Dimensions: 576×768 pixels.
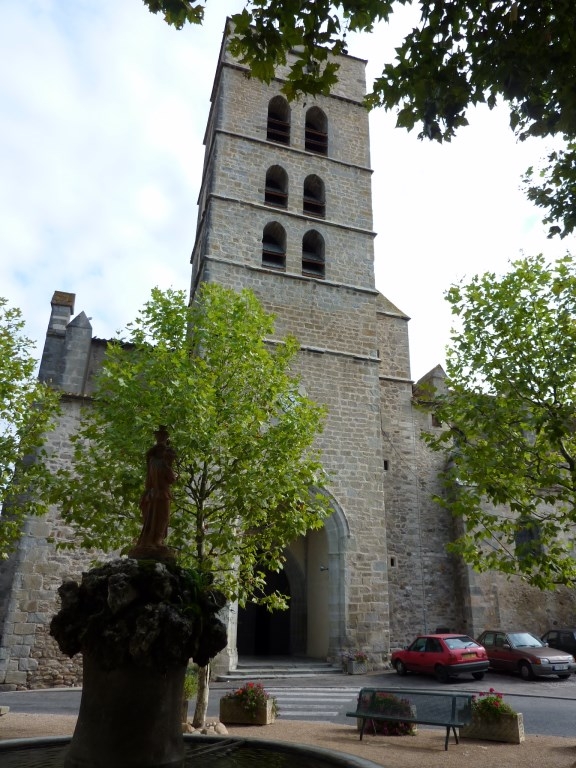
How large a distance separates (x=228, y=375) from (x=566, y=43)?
716 cm

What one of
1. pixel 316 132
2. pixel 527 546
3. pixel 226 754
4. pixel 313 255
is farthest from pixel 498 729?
pixel 316 132

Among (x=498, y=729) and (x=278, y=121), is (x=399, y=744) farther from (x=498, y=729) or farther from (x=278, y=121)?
(x=278, y=121)

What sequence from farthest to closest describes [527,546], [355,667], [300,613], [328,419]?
[300,613] → [328,419] → [355,667] → [527,546]

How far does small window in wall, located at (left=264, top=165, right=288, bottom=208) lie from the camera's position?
20.8m

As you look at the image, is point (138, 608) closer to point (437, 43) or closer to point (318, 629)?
point (437, 43)

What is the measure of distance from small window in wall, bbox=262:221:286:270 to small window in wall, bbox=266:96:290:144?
3.75m

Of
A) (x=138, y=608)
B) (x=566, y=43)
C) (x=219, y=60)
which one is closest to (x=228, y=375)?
(x=138, y=608)

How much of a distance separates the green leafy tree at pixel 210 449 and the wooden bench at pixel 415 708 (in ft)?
6.36

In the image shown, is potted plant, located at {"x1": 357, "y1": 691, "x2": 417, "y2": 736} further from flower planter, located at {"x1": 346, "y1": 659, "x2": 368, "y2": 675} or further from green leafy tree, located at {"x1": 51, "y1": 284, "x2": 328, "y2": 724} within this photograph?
flower planter, located at {"x1": 346, "y1": 659, "x2": 368, "y2": 675}

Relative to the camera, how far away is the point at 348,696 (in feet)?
39.0

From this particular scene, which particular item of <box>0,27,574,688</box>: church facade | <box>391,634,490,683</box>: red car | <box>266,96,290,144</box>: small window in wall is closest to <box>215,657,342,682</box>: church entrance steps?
<box>0,27,574,688</box>: church facade

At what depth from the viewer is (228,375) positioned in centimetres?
1041

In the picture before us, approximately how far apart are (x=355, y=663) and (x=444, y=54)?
13925mm

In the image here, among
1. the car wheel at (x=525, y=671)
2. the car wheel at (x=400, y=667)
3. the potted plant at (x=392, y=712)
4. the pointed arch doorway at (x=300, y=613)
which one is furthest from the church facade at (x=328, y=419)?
the potted plant at (x=392, y=712)
